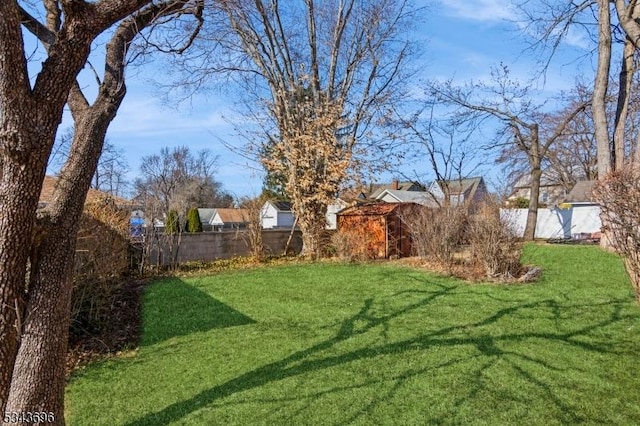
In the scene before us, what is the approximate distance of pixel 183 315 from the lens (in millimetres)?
7105

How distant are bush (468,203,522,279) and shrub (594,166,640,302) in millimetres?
3395

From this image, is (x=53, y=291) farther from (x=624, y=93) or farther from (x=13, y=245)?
(x=624, y=93)

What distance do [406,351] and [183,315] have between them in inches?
153

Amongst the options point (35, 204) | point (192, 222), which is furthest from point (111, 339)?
point (192, 222)

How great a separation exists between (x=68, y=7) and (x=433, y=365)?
411 cm

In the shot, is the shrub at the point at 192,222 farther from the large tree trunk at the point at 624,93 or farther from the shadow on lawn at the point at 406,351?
the large tree trunk at the point at 624,93

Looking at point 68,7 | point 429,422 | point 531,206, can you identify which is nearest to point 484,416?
point 429,422

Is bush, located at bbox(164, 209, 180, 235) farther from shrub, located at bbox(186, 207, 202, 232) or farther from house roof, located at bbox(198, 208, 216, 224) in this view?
house roof, located at bbox(198, 208, 216, 224)

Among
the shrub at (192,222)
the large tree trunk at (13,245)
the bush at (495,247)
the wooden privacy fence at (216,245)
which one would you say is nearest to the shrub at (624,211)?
the bush at (495,247)

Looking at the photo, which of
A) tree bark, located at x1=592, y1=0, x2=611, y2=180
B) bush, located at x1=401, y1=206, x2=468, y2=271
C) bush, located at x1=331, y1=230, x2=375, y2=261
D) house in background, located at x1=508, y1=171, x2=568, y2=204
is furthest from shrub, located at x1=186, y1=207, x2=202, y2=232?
house in background, located at x1=508, y1=171, x2=568, y2=204

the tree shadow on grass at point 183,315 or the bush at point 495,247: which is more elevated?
the bush at point 495,247

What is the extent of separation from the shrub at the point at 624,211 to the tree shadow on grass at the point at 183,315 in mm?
4741

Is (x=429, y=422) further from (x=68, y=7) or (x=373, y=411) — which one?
(x=68, y=7)

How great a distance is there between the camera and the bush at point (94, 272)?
6332mm
